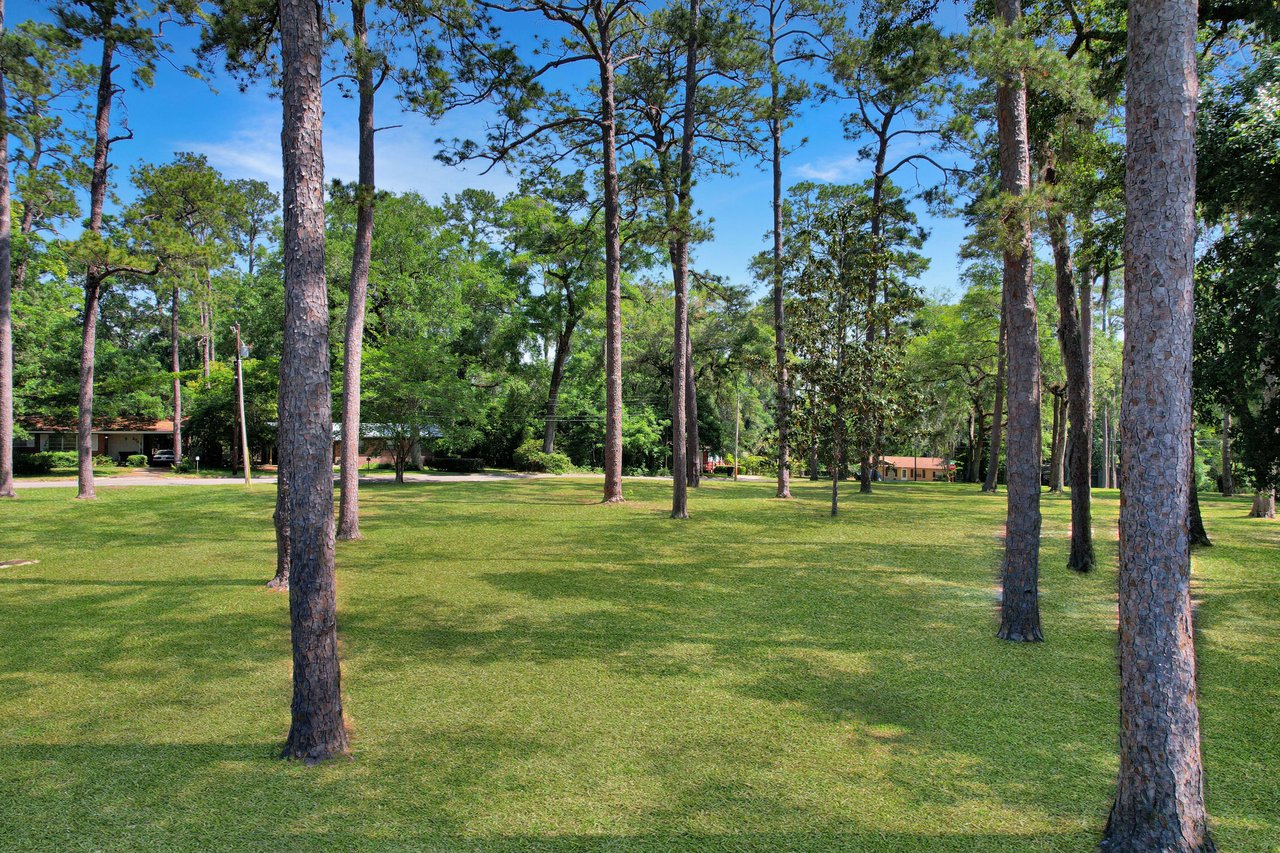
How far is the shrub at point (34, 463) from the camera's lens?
Answer: 29.9 meters

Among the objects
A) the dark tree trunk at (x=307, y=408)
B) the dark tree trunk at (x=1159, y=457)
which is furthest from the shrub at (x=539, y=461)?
the dark tree trunk at (x=1159, y=457)

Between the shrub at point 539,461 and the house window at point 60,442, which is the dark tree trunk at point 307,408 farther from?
the house window at point 60,442

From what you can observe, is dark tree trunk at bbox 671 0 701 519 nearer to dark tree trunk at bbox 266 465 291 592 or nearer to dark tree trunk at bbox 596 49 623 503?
dark tree trunk at bbox 596 49 623 503

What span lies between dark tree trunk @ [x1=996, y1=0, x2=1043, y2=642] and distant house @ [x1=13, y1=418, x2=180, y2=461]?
4341cm

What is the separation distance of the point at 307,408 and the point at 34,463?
3657 cm

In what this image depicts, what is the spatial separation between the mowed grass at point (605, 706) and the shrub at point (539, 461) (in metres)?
24.5

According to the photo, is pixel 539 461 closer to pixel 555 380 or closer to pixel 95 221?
pixel 555 380

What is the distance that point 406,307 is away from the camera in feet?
102

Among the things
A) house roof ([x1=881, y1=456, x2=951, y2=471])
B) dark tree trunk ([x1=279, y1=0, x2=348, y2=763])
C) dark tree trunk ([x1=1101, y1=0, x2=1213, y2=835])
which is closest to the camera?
dark tree trunk ([x1=1101, y1=0, x2=1213, y2=835])

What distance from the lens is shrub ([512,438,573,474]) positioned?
3456 centimetres

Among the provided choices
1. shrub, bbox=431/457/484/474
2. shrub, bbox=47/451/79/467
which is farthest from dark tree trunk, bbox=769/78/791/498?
shrub, bbox=47/451/79/467

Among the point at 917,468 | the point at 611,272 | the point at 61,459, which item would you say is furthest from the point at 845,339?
the point at 917,468

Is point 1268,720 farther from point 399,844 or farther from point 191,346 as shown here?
point 191,346

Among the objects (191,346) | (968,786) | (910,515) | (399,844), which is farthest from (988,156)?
(191,346)
